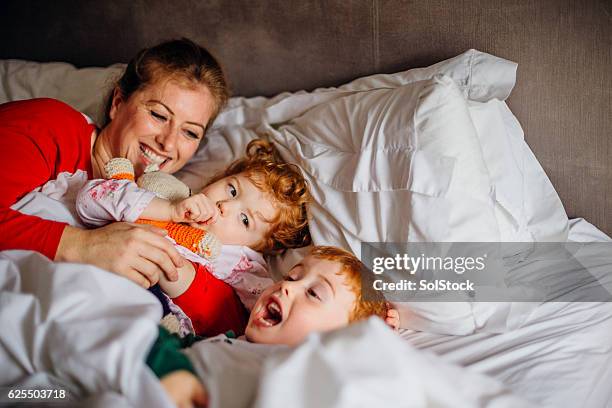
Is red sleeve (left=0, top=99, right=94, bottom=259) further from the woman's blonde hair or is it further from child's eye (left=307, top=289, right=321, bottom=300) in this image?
child's eye (left=307, top=289, right=321, bottom=300)

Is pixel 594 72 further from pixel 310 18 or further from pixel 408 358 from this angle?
pixel 408 358

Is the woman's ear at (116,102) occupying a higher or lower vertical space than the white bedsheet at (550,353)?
higher

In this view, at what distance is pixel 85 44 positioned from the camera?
2.13 metres

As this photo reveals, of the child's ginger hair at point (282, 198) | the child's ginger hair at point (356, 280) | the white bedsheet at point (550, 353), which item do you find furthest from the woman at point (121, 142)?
the white bedsheet at point (550, 353)

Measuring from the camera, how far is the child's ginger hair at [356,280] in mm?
1169

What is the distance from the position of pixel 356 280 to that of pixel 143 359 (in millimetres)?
470

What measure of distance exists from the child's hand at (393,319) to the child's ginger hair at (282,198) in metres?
0.31

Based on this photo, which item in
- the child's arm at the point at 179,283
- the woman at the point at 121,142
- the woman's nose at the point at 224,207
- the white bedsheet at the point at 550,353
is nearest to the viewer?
the white bedsheet at the point at 550,353

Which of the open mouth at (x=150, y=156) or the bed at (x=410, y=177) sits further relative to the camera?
the open mouth at (x=150, y=156)

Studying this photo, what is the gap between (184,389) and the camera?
873mm

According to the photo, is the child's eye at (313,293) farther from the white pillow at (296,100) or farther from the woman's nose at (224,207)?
the white pillow at (296,100)

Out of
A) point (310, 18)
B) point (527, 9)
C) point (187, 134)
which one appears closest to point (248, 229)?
point (187, 134)

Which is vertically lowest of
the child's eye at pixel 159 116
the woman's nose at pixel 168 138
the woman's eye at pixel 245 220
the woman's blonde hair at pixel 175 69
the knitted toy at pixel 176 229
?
the woman's eye at pixel 245 220

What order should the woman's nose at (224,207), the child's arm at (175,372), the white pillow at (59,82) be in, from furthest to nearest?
1. the white pillow at (59,82)
2. the woman's nose at (224,207)
3. the child's arm at (175,372)
